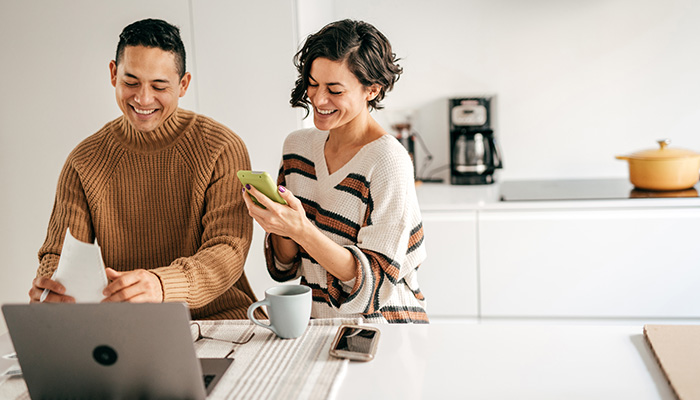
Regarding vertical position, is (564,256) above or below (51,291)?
below

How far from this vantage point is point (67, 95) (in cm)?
248

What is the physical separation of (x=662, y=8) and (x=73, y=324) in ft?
8.83

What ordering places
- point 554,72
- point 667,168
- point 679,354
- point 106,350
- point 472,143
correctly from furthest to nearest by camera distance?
1. point 554,72
2. point 472,143
3. point 667,168
4. point 679,354
5. point 106,350

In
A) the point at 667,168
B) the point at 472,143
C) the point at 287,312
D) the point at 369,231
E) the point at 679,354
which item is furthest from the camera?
the point at 472,143

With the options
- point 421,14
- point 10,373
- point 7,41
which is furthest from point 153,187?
point 421,14

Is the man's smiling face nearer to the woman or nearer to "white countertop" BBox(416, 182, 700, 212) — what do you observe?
the woman

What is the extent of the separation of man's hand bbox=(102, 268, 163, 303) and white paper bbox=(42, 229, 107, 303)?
36 mm

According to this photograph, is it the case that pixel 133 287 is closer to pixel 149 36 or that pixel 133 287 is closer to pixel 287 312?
pixel 287 312

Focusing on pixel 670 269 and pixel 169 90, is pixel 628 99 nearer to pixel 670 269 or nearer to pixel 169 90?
pixel 670 269

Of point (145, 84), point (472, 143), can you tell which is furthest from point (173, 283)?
point (472, 143)

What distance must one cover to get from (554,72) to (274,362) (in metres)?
2.24

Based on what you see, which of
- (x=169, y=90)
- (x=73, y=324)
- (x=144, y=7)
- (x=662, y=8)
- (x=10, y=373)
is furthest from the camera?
(x=662, y=8)

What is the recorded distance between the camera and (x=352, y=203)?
147 centimetres

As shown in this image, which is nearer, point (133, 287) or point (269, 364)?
point (269, 364)
